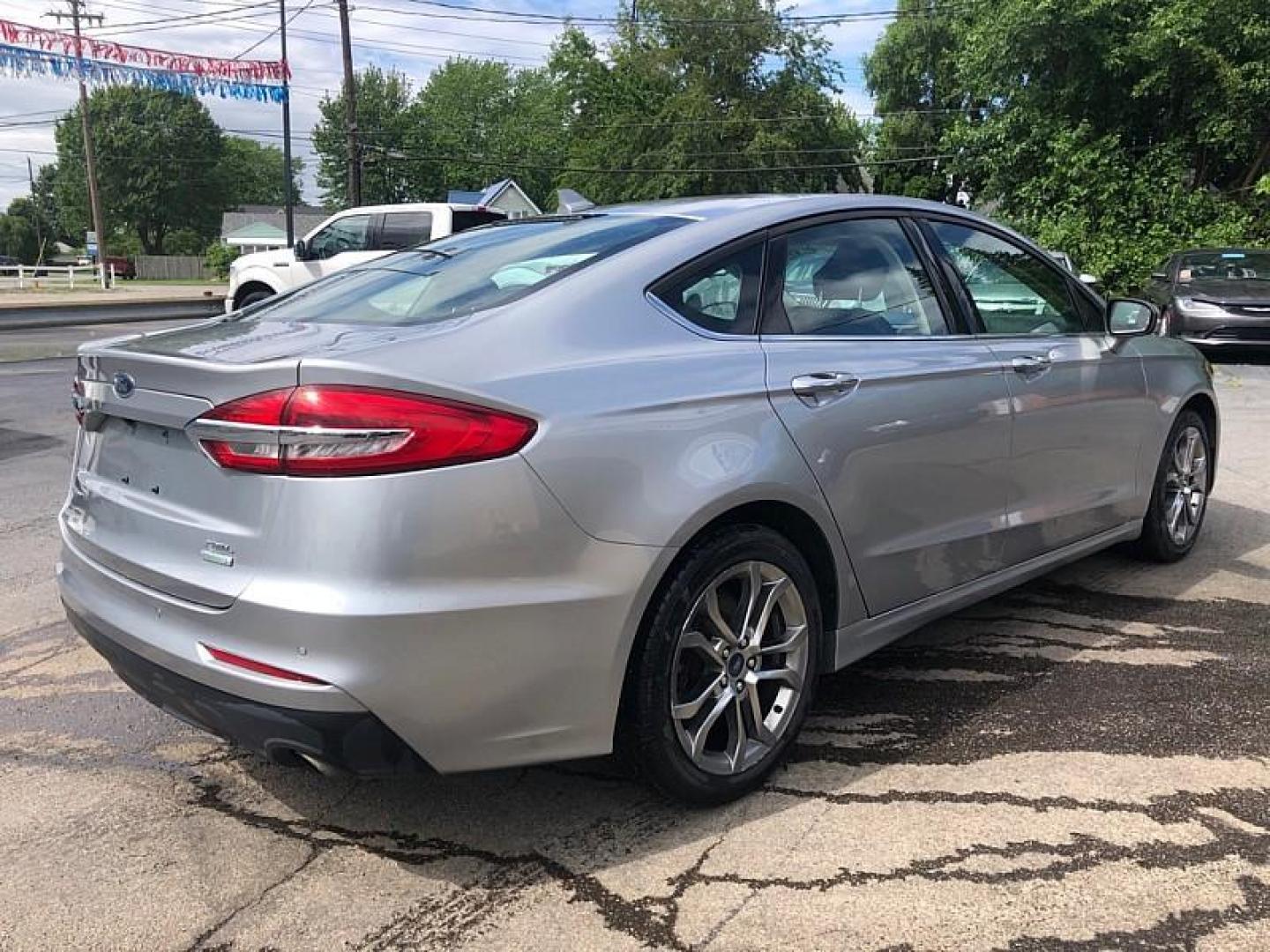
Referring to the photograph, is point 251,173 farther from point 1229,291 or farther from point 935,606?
point 935,606

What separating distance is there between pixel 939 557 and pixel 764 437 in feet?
3.16

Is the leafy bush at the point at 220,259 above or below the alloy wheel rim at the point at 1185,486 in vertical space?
below

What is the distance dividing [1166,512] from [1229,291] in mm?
10052

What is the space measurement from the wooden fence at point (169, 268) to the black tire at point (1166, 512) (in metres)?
72.6

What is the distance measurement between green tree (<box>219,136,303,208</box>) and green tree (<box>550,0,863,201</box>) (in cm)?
4923

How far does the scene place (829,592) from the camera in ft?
10.2

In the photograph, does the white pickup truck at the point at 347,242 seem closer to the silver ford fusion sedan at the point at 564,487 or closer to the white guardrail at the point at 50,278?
the silver ford fusion sedan at the point at 564,487

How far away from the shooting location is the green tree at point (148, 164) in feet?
266

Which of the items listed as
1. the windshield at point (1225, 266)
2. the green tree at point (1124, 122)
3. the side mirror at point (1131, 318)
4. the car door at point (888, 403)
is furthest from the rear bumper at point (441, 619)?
the green tree at point (1124, 122)

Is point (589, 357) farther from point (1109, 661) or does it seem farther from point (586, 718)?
point (1109, 661)

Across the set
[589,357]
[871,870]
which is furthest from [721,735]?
[589,357]

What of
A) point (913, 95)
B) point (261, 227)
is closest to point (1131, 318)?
point (913, 95)

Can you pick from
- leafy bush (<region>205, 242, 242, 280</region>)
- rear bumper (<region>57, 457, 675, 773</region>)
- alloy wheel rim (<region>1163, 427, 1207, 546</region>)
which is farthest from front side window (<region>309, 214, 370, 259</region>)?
leafy bush (<region>205, 242, 242, 280</region>)

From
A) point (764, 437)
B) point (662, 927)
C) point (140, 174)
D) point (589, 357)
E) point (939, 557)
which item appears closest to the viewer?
point (662, 927)
